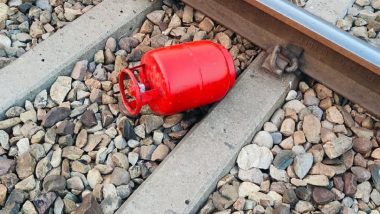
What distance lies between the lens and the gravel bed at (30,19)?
3613mm

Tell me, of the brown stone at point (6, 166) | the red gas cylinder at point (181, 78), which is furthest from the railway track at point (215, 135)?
the red gas cylinder at point (181, 78)

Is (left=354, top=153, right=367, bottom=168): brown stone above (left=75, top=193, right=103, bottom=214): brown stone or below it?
below

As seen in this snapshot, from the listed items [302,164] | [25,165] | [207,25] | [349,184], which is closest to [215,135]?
[302,164]

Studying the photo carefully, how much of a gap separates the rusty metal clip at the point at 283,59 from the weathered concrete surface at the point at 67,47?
105 centimetres

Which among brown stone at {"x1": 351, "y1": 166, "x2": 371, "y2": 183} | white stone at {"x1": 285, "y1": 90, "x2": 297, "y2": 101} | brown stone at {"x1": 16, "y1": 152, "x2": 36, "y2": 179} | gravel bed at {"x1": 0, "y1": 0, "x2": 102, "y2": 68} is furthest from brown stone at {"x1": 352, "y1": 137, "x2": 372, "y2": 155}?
gravel bed at {"x1": 0, "y1": 0, "x2": 102, "y2": 68}

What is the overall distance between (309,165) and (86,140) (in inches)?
51.4

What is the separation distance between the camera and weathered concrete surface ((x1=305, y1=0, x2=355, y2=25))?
3.64 m

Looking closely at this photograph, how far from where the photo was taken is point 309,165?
2965 mm

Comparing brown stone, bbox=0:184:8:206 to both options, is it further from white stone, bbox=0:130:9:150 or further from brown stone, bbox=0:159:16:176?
white stone, bbox=0:130:9:150

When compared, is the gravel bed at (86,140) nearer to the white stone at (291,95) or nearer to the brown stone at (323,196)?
the white stone at (291,95)

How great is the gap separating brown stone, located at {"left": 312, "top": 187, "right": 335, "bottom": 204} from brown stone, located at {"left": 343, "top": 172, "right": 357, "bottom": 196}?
99 millimetres

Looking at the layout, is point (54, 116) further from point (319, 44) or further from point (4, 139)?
point (319, 44)

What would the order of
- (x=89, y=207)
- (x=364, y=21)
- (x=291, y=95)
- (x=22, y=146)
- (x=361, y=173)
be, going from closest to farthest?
(x=89, y=207)
(x=361, y=173)
(x=22, y=146)
(x=291, y=95)
(x=364, y=21)

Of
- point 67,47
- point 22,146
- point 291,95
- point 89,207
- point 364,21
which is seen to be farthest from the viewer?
point 364,21
